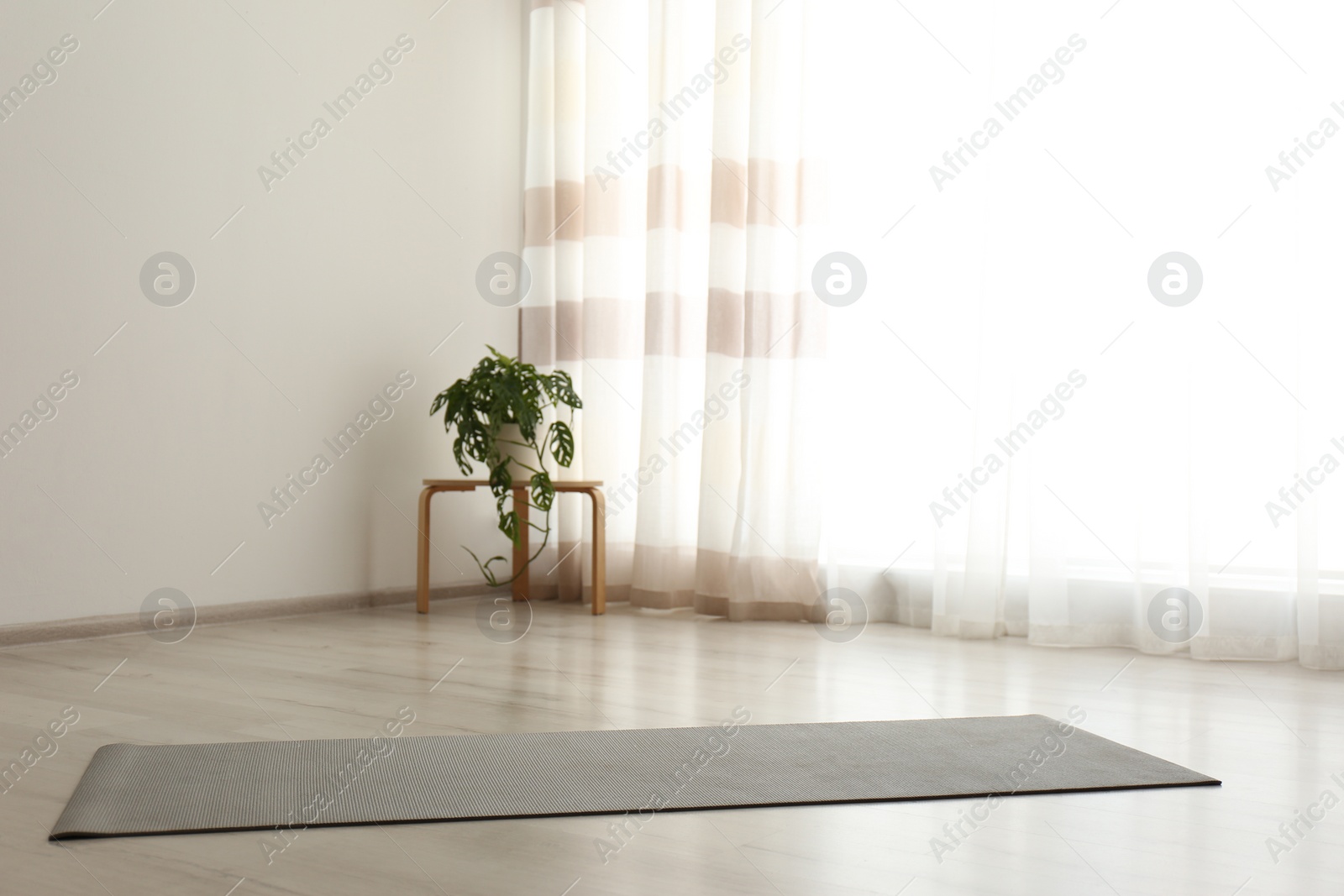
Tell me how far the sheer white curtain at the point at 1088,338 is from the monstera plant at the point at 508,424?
0.88 meters

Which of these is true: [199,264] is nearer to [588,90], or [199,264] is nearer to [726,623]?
[588,90]

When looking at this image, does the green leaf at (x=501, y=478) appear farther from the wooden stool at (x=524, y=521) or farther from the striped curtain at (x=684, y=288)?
the striped curtain at (x=684, y=288)

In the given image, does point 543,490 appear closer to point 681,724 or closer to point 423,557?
point 423,557

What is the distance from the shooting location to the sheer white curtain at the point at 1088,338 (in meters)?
2.83

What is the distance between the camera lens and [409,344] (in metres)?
3.86

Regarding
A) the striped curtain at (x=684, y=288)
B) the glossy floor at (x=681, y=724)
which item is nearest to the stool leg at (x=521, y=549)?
the striped curtain at (x=684, y=288)

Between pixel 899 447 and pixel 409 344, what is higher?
pixel 409 344

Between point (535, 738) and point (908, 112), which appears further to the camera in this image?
point (908, 112)

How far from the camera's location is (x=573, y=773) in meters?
1.72

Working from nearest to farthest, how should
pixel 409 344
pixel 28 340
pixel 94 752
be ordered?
pixel 94 752, pixel 28 340, pixel 409 344

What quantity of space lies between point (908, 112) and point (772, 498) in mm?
1225

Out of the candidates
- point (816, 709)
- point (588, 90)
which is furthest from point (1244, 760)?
point (588, 90)

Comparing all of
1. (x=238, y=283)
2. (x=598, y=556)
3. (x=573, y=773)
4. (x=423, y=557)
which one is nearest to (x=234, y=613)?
(x=423, y=557)

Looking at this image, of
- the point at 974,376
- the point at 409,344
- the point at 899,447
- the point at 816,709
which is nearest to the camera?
the point at 816,709
